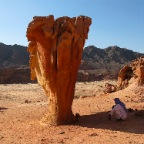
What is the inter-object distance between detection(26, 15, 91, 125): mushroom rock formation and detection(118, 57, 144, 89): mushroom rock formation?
564cm

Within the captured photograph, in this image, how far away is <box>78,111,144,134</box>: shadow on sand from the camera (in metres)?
8.75

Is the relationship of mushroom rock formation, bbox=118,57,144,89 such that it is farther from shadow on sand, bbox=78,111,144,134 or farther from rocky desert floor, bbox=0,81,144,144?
shadow on sand, bbox=78,111,144,134

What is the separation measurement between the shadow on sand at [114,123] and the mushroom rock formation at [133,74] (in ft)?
15.8

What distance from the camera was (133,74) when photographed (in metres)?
16.4

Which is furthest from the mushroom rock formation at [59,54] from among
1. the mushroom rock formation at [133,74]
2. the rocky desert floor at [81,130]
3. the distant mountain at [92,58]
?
the distant mountain at [92,58]

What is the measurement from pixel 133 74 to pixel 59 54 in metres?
7.75

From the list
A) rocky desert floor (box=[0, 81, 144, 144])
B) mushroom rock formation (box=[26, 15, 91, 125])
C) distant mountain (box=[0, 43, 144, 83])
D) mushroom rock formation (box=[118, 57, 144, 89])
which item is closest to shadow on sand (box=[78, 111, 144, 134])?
rocky desert floor (box=[0, 81, 144, 144])

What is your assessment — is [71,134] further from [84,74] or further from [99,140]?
[84,74]

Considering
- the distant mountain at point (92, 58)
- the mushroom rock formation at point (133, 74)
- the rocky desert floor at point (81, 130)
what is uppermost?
the distant mountain at point (92, 58)

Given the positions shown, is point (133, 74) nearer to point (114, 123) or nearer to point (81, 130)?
point (114, 123)

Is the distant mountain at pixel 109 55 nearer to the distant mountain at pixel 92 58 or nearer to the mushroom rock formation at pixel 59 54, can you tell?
the distant mountain at pixel 92 58

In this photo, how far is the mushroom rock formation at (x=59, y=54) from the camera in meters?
9.76

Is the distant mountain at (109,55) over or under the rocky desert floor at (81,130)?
over

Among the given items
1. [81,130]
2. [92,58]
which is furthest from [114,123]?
[92,58]
